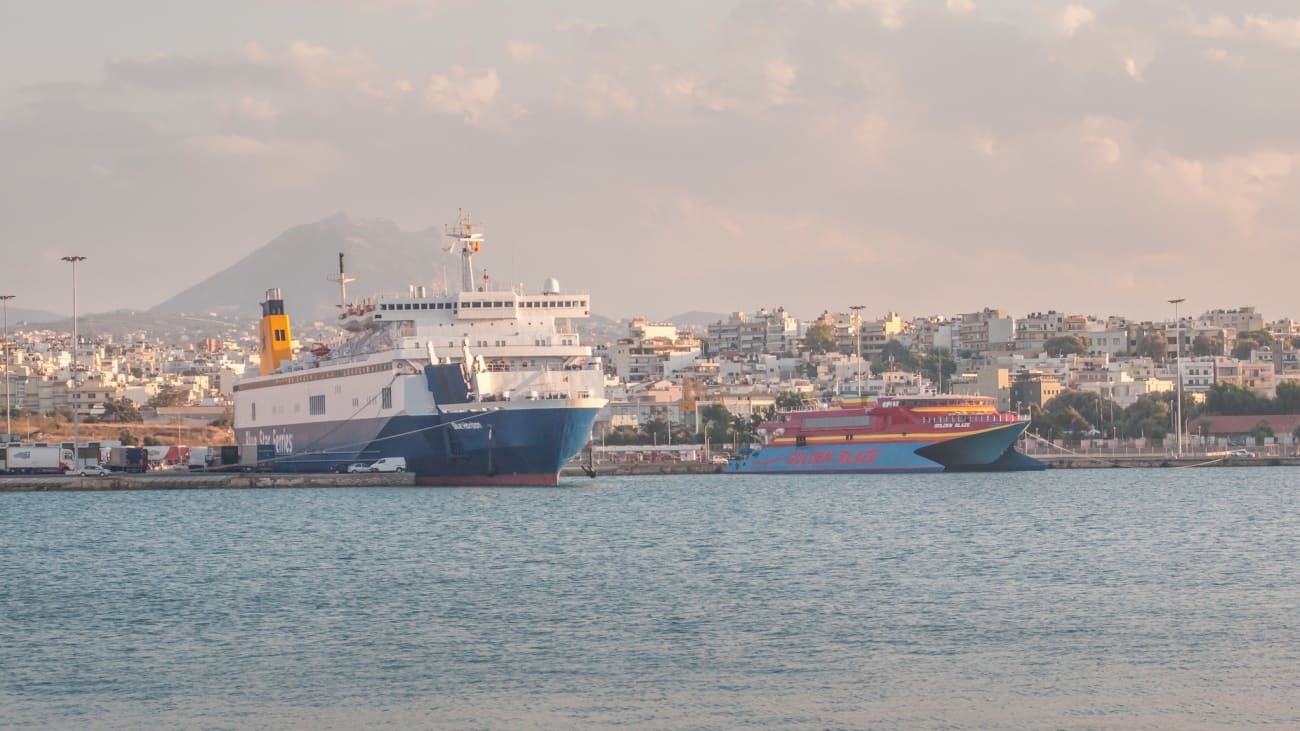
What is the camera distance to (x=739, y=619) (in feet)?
88.9

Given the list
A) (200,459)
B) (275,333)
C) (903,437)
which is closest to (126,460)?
(200,459)

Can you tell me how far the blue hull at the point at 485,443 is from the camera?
A: 61094 millimetres

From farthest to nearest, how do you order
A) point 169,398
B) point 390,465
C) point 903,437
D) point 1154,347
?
point 1154,347
point 169,398
point 903,437
point 390,465

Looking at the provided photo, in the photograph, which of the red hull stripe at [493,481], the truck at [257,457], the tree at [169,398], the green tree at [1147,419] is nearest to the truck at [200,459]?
the truck at [257,457]

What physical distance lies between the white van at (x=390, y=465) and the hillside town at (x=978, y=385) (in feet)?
85.4

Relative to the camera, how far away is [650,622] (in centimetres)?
2698

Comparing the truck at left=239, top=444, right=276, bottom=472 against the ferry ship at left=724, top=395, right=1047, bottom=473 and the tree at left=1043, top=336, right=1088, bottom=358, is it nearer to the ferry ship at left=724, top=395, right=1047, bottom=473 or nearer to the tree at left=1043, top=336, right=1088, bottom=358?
the ferry ship at left=724, top=395, right=1047, bottom=473

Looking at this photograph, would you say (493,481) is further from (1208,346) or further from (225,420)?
(1208,346)

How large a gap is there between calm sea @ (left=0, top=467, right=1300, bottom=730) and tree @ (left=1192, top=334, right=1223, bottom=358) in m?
133

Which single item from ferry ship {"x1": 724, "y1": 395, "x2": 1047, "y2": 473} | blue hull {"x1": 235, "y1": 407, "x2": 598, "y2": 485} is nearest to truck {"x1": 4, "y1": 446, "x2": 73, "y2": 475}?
blue hull {"x1": 235, "y1": 407, "x2": 598, "y2": 485}

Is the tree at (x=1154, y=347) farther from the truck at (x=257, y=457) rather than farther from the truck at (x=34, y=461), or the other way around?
the truck at (x=34, y=461)

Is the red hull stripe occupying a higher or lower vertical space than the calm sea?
higher

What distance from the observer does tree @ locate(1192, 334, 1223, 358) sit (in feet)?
579

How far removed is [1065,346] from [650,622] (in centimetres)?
15655
